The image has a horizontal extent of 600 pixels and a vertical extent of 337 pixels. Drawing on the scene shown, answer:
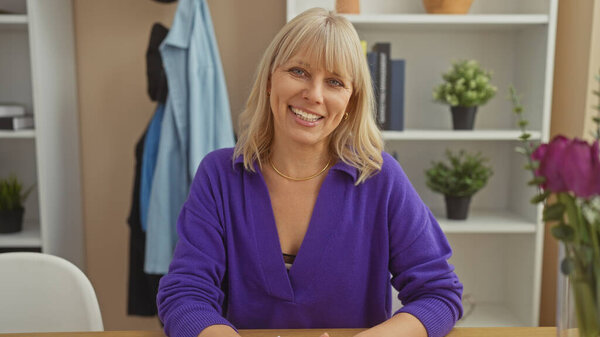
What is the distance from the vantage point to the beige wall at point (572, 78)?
2004mm

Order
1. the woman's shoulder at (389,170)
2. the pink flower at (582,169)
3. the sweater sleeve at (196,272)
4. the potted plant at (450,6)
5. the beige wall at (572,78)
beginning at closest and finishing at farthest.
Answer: the pink flower at (582,169), the sweater sleeve at (196,272), the woman's shoulder at (389,170), the beige wall at (572,78), the potted plant at (450,6)

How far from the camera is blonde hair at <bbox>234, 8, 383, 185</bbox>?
121 cm

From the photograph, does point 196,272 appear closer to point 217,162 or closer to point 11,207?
point 217,162

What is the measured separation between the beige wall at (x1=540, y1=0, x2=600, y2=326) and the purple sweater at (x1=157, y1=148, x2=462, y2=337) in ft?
3.39

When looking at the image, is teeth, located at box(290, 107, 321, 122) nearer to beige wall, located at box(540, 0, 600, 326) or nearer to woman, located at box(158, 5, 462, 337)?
woman, located at box(158, 5, 462, 337)

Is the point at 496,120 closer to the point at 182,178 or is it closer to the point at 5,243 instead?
the point at 182,178

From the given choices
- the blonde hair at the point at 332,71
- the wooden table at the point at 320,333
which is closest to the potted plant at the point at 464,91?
the blonde hair at the point at 332,71

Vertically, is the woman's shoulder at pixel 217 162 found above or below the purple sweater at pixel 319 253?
above

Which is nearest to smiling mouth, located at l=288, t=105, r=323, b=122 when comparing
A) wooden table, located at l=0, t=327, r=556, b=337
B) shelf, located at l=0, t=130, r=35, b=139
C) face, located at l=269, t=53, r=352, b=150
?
face, located at l=269, t=53, r=352, b=150

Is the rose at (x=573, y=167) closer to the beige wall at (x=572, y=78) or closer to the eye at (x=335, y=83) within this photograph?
the eye at (x=335, y=83)

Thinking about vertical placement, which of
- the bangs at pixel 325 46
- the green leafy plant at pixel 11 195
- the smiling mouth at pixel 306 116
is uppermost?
the bangs at pixel 325 46

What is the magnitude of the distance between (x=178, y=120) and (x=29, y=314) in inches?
37.1

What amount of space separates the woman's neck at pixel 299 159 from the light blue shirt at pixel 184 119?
2.52 feet

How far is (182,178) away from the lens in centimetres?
212
